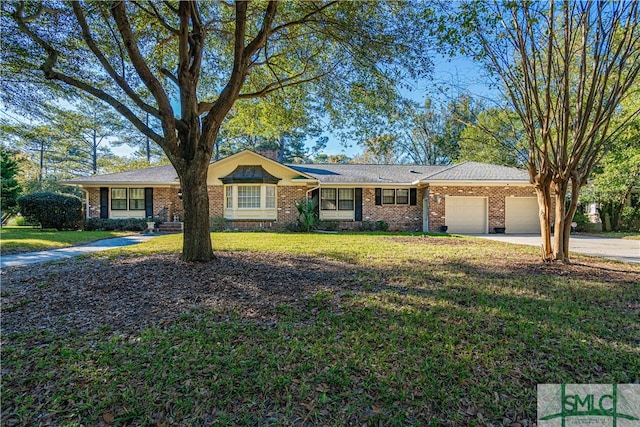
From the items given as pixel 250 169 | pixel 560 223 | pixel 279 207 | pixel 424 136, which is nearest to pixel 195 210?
pixel 560 223

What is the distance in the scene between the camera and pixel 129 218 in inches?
677

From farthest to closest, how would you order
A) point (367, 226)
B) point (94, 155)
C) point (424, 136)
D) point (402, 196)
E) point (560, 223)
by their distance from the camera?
point (94, 155) → point (424, 136) → point (402, 196) → point (367, 226) → point (560, 223)

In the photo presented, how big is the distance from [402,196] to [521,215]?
650 cm

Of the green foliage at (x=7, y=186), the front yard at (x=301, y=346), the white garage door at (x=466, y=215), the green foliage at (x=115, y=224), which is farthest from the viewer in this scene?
the green foliage at (x=7, y=186)

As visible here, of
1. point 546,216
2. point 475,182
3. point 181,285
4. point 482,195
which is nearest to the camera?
point 181,285

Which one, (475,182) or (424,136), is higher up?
(424,136)

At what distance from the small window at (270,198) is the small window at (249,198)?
1.63 ft

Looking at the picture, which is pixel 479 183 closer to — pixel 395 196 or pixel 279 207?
pixel 395 196

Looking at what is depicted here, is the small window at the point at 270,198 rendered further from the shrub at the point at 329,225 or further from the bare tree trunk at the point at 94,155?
the bare tree trunk at the point at 94,155

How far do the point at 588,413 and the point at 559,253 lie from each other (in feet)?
19.5

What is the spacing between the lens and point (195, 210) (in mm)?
6613

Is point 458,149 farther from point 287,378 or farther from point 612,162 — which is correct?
point 287,378

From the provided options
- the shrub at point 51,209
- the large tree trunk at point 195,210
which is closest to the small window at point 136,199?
the shrub at point 51,209

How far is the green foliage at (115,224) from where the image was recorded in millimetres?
16656
